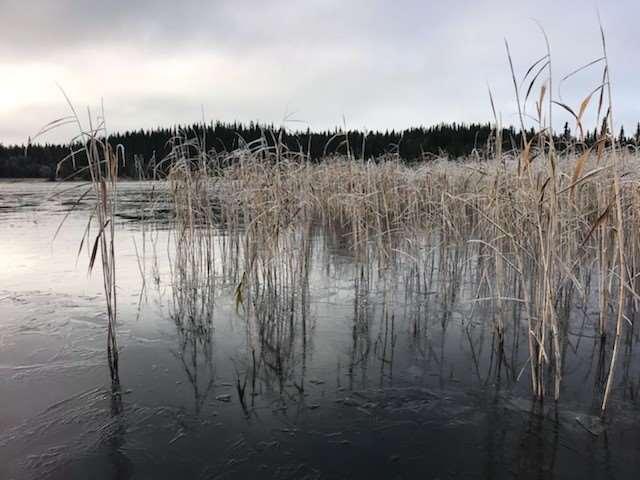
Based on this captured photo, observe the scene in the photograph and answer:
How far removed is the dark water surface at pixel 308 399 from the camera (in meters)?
2.71

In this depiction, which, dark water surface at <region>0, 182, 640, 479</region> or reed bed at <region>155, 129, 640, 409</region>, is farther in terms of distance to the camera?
reed bed at <region>155, 129, 640, 409</region>

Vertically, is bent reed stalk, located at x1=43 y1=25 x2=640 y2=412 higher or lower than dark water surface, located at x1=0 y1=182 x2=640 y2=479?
higher

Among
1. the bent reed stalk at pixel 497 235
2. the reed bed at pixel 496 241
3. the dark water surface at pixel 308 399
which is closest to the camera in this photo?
the dark water surface at pixel 308 399

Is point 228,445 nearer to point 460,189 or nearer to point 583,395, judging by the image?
point 583,395

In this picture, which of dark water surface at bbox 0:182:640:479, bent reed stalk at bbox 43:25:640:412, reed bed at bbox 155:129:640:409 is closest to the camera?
dark water surface at bbox 0:182:640:479

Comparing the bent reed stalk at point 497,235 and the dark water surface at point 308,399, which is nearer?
the dark water surface at point 308,399

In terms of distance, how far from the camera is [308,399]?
349cm

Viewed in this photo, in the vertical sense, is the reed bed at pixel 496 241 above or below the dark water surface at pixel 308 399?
above

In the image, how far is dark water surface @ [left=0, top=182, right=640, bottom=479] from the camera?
2705mm

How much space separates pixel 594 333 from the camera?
15.4 feet

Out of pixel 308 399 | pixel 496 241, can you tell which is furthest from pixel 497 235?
pixel 308 399

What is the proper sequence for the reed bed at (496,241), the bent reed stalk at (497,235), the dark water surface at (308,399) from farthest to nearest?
1. the reed bed at (496,241)
2. the bent reed stalk at (497,235)
3. the dark water surface at (308,399)

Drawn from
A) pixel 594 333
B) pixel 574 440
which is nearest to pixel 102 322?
pixel 574 440

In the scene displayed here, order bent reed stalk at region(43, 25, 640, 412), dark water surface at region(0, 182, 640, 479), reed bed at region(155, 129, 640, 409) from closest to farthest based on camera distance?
dark water surface at region(0, 182, 640, 479) → bent reed stalk at region(43, 25, 640, 412) → reed bed at region(155, 129, 640, 409)
